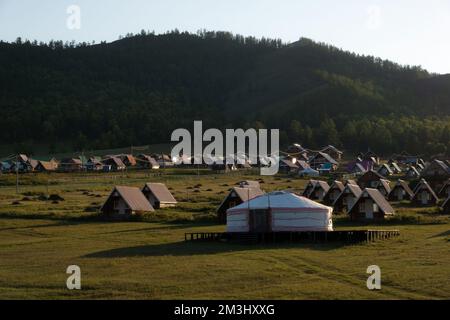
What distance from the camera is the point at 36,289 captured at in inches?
1293

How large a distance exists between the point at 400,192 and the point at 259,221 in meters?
39.4

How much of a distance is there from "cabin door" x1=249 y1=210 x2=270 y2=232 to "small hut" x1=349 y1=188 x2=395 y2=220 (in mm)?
13982

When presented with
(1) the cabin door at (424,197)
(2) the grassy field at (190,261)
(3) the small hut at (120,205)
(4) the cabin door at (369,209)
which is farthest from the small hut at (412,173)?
(3) the small hut at (120,205)

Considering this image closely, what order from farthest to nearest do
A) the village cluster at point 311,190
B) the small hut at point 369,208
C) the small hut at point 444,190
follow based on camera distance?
the small hut at point 444,190, the small hut at point 369,208, the village cluster at point 311,190

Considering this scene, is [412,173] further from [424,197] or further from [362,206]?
[362,206]

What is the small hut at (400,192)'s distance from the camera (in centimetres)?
8981

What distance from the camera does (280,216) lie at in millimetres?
54469

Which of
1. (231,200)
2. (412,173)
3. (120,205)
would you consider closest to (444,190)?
(412,173)

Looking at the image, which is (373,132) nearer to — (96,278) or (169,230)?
(169,230)

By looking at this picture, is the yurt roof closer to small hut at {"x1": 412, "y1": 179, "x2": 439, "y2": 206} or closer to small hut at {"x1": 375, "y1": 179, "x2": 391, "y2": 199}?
small hut at {"x1": 412, "y1": 179, "x2": 439, "y2": 206}

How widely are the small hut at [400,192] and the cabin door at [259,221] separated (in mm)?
38275

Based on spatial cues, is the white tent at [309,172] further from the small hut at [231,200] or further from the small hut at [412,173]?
the small hut at [231,200]
